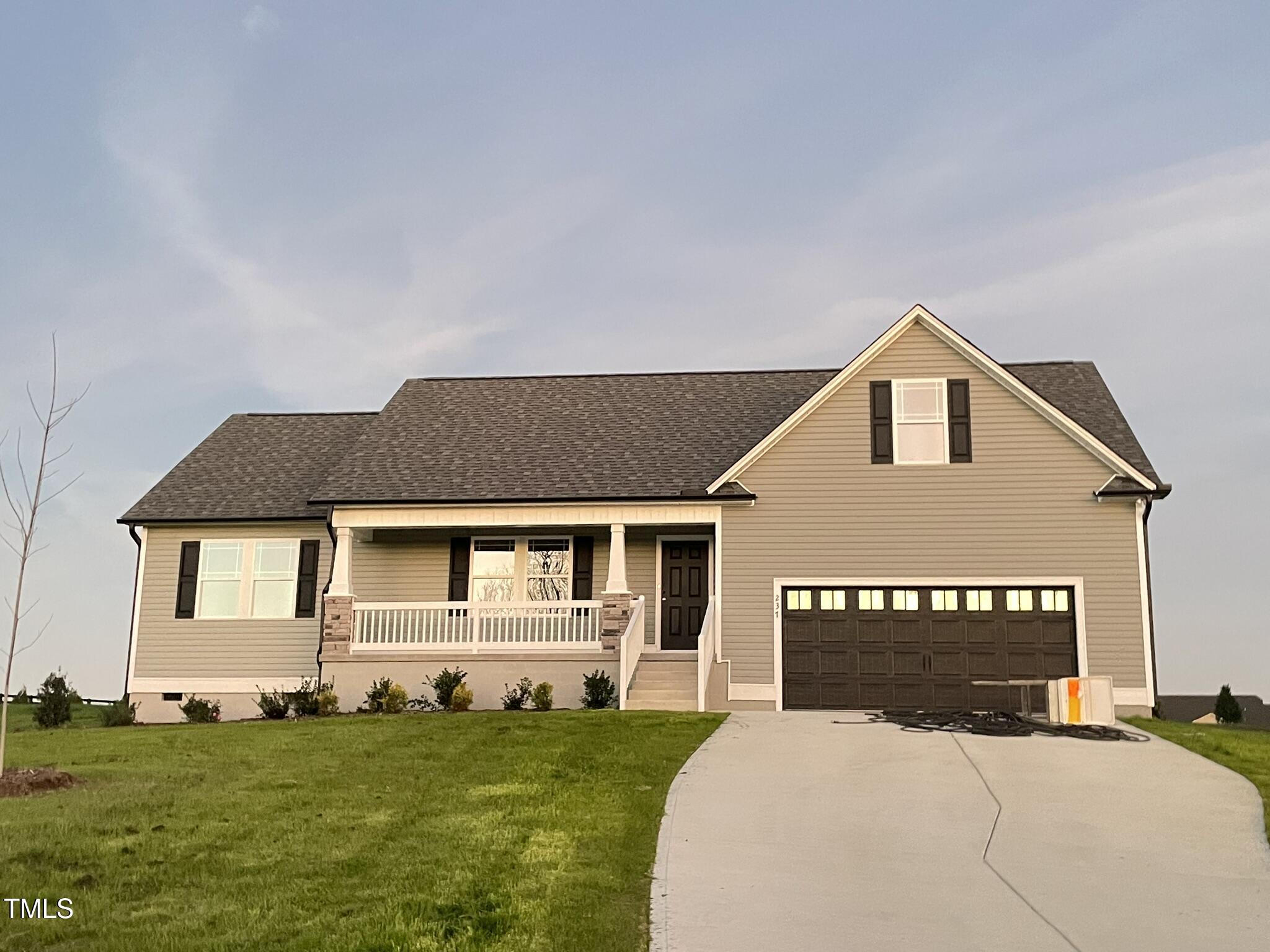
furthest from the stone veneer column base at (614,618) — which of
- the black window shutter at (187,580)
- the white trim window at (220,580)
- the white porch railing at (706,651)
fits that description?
the black window shutter at (187,580)

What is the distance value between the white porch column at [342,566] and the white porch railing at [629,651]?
502 centimetres

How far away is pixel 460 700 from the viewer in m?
19.7

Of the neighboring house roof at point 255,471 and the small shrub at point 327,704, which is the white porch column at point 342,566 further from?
the small shrub at point 327,704

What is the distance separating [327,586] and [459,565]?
94.6 inches

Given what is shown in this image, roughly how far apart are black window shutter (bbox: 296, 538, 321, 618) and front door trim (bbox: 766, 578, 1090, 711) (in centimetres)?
868

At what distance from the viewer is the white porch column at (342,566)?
21375 mm

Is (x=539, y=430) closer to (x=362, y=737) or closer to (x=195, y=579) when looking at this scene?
(x=195, y=579)

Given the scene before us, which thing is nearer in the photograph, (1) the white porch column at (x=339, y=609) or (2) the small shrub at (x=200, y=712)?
(2) the small shrub at (x=200, y=712)

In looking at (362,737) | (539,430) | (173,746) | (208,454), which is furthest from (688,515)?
(208,454)

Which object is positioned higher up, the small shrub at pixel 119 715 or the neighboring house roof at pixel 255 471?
the neighboring house roof at pixel 255 471

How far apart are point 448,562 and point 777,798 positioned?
12158mm

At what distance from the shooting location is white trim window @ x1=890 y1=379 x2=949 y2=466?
20.7m

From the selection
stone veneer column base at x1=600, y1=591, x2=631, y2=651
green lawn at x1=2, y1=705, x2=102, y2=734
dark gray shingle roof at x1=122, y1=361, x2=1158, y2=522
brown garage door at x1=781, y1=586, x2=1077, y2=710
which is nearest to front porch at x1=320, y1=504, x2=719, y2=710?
stone veneer column base at x1=600, y1=591, x2=631, y2=651

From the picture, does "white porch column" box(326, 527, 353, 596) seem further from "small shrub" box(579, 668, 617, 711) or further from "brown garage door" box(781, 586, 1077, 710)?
"brown garage door" box(781, 586, 1077, 710)
